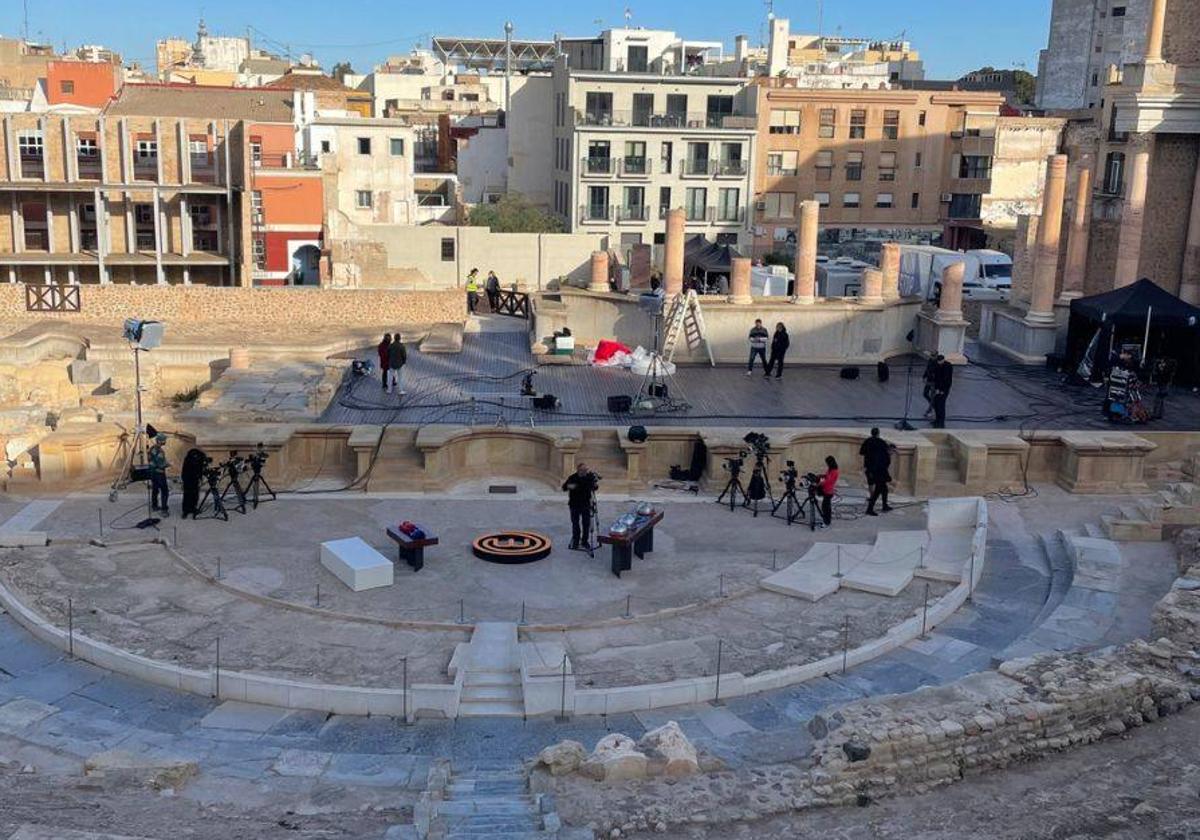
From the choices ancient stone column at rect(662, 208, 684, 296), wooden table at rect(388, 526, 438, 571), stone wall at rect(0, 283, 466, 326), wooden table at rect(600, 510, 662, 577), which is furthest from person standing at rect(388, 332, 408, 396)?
stone wall at rect(0, 283, 466, 326)

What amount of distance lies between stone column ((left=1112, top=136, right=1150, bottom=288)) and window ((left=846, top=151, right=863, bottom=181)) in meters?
37.4

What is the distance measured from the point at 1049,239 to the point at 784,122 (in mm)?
37187

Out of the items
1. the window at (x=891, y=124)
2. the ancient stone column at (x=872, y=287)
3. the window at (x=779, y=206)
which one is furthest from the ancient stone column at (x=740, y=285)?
the window at (x=891, y=124)

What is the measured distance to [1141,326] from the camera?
28.4m

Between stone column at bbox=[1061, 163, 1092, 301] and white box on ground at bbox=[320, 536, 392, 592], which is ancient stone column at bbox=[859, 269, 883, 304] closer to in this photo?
stone column at bbox=[1061, 163, 1092, 301]

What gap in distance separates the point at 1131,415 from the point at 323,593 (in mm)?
17509

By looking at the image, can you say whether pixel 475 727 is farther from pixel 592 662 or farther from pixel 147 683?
pixel 147 683

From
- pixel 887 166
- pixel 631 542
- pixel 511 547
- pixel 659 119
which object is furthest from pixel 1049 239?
pixel 887 166

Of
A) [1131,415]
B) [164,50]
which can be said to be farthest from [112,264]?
[164,50]

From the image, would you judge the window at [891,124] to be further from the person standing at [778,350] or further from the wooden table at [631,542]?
the wooden table at [631,542]

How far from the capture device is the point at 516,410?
983 inches

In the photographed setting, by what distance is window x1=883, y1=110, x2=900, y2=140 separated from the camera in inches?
2667

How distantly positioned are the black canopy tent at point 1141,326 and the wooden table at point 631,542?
50.1ft

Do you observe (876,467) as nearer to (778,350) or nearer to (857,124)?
(778,350)
